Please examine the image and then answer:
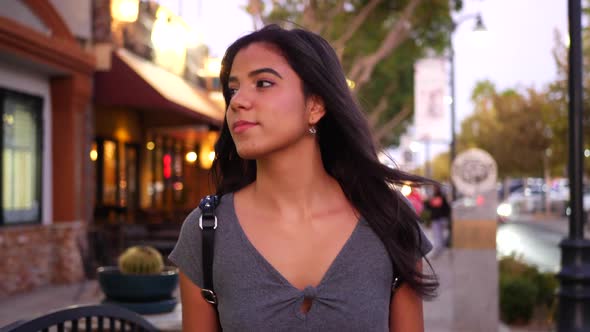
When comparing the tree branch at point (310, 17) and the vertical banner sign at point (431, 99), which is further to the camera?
the vertical banner sign at point (431, 99)

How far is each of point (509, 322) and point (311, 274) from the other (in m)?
8.76

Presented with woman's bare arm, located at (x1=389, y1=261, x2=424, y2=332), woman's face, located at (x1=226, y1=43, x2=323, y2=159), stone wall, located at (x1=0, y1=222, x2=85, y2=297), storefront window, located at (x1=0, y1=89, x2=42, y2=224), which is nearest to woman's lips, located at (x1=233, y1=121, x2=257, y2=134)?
woman's face, located at (x1=226, y1=43, x2=323, y2=159)

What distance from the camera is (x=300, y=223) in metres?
2.24

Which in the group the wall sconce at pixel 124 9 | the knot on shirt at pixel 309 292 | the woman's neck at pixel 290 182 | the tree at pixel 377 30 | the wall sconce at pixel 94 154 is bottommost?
the knot on shirt at pixel 309 292

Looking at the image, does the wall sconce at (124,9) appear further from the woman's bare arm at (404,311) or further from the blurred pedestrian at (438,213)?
the woman's bare arm at (404,311)

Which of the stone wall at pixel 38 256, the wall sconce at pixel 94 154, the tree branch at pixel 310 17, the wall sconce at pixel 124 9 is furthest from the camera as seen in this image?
the tree branch at pixel 310 17

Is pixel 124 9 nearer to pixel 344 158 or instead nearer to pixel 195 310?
pixel 344 158

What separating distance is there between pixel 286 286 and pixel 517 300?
866cm

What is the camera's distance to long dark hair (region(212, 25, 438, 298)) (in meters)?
2.23

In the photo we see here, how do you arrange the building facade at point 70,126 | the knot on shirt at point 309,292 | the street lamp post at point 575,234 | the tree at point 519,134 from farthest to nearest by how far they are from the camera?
1. the tree at point 519,134
2. the building facade at point 70,126
3. the street lamp post at point 575,234
4. the knot on shirt at point 309,292

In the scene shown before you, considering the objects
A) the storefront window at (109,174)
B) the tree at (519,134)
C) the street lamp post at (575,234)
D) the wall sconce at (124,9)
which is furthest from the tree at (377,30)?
the tree at (519,134)

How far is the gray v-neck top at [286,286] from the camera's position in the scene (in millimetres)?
2082

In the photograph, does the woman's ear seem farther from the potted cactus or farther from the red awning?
the red awning

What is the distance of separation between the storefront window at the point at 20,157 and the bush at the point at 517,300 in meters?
7.38
